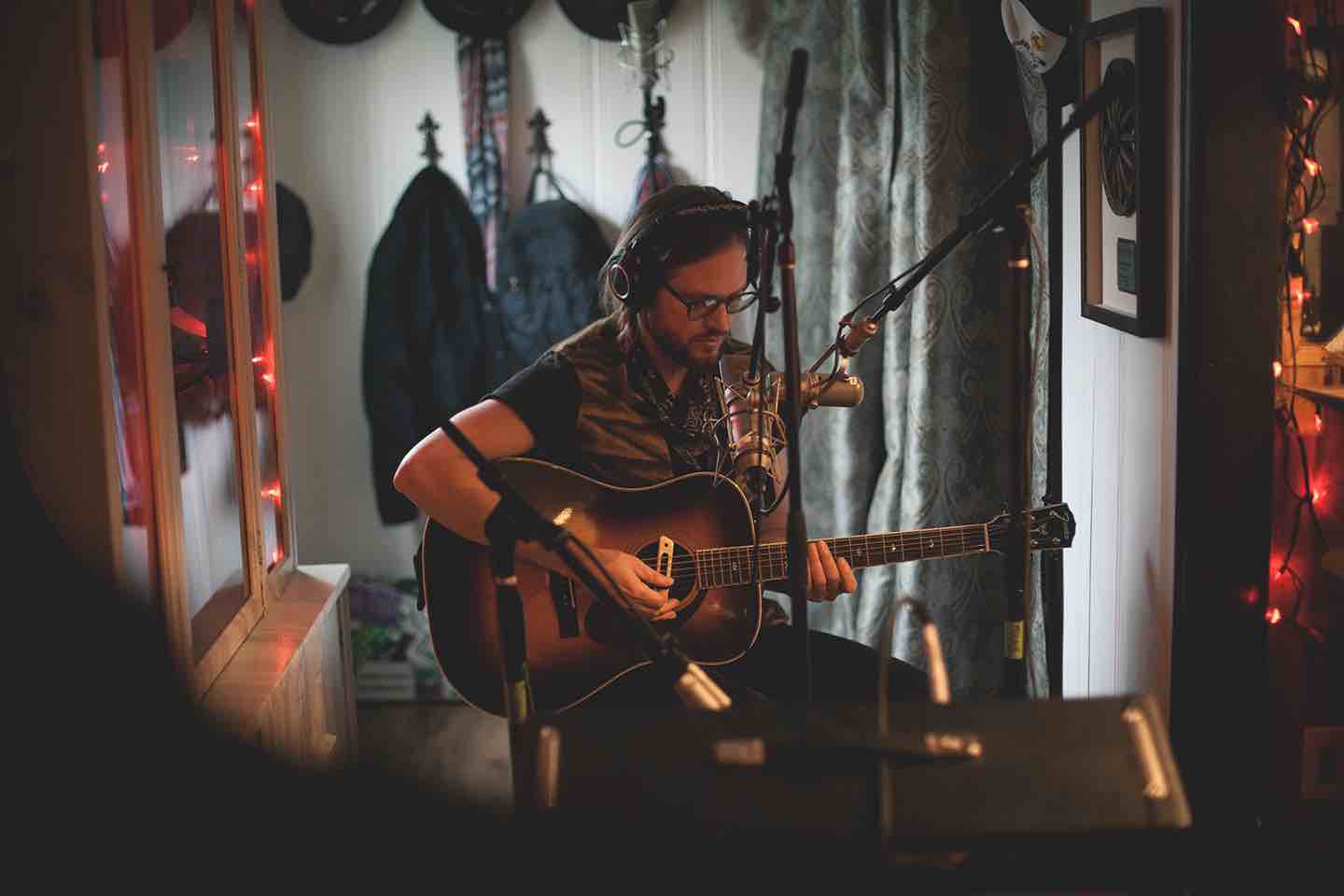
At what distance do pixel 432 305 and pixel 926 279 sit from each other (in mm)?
1539

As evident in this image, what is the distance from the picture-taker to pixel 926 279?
285 cm

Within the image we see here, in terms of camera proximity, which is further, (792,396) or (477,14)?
(477,14)

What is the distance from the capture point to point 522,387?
208 centimetres

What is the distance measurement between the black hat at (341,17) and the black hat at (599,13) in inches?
20.9

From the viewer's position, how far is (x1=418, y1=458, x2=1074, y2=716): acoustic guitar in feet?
6.91

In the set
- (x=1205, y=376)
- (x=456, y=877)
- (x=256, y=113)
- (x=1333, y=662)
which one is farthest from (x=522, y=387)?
(x=1333, y=662)

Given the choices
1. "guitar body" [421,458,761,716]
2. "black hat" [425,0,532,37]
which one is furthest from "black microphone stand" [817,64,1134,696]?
"black hat" [425,0,532,37]

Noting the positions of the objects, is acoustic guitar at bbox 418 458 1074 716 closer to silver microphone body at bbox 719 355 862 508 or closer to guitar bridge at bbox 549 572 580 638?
guitar bridge at bbox 549 572 580 638

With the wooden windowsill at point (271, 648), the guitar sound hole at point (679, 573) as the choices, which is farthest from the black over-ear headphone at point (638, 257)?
the wooden windowsill at point (271, 648)

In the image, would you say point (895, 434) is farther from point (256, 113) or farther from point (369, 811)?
point (369, 811)

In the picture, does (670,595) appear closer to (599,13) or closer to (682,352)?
(682,352)

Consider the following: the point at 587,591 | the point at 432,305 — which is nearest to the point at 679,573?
the point at 587,591

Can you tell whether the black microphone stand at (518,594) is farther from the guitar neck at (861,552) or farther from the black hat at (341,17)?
the black hat at (341,17)

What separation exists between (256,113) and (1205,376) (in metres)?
1.78
